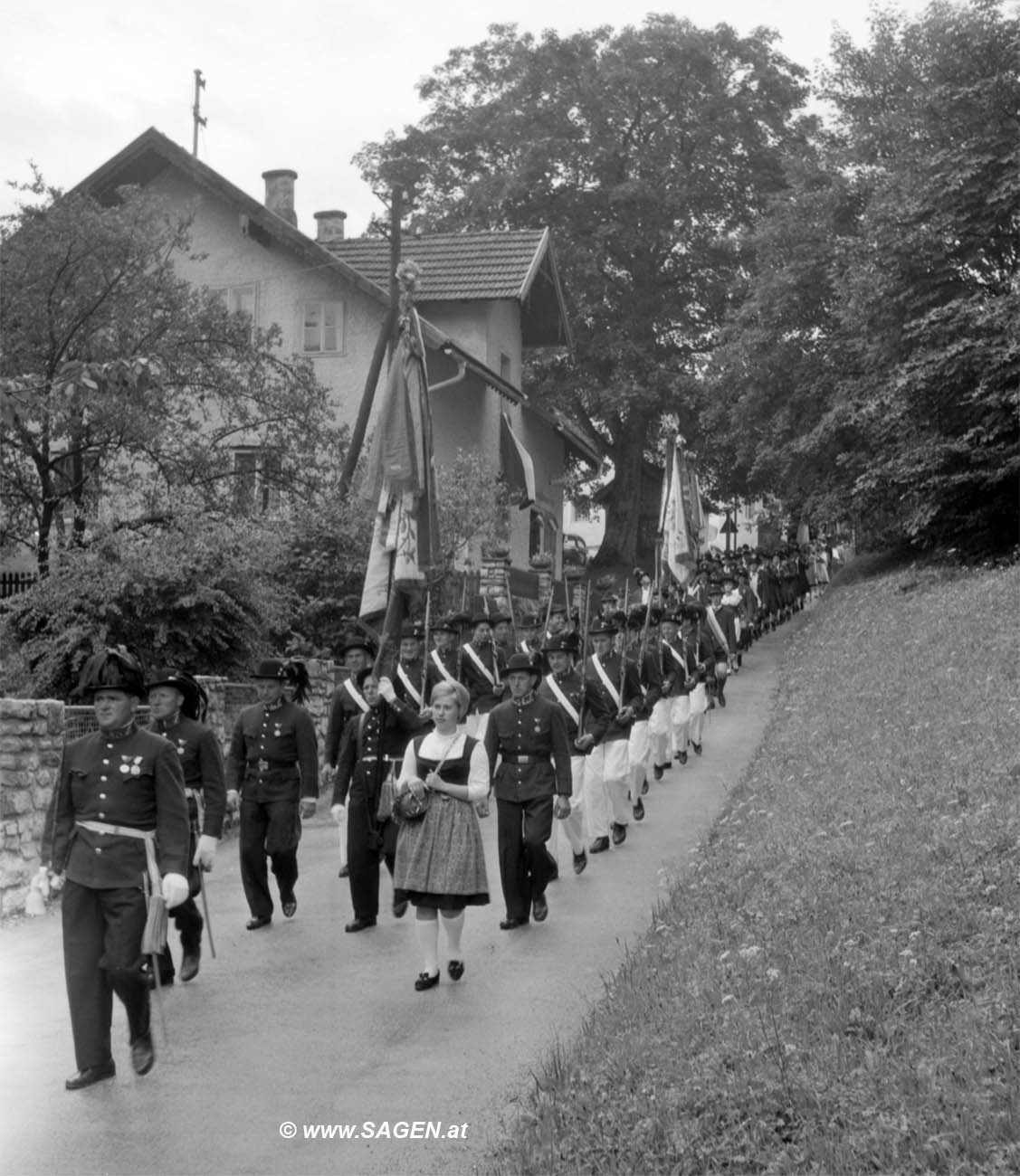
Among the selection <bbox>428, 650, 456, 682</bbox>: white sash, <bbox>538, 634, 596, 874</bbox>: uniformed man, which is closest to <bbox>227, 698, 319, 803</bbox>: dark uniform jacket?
<bbox>538, 634, 596, 874</bbox>: uniformed man

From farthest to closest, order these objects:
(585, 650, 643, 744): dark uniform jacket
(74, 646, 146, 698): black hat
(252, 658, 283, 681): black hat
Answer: (585, 650, 643, 744): dark uniform jacket → (252, 658, 283, 681): black hat → (74, 646, 146, 698): black hat

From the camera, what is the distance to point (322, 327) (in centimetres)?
3484

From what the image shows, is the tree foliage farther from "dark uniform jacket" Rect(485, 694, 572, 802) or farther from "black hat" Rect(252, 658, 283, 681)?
"black hat" Rect(252, 658, 283, 681)

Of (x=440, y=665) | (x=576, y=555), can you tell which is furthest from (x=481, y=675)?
(x=576, y=555)

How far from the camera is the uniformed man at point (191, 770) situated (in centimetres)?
995

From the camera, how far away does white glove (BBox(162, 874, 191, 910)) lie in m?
7.71

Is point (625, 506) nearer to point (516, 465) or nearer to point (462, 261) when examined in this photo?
point (462, 261)

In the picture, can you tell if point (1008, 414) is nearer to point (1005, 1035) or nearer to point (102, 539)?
point (102, 539)

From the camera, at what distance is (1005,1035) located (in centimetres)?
638

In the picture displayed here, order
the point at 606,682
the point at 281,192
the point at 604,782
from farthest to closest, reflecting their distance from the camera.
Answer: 1. the point at 281,192
2. the point at 606,682
3. the point at 604,782

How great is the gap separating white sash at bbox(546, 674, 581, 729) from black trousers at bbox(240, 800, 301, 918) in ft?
12.1

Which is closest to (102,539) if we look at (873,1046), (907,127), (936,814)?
(936,814)

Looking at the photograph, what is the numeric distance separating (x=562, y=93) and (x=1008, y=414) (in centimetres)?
2008

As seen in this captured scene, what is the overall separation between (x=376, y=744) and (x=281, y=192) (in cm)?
2940
